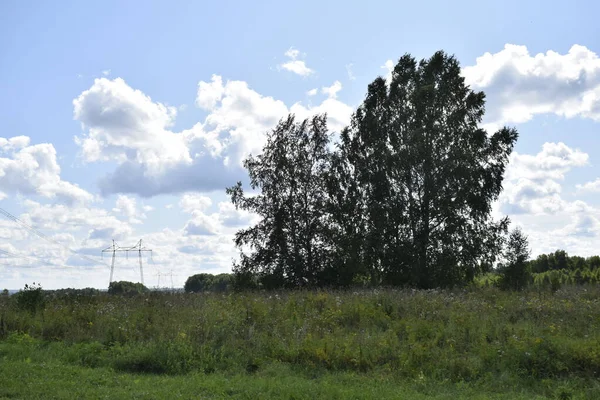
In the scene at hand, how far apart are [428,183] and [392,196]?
2447mm

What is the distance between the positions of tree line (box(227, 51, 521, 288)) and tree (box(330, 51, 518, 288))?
6 centimetres

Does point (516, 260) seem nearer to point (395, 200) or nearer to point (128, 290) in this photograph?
point (395, 200)

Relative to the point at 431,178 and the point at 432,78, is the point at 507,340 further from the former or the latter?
the point at 432,78

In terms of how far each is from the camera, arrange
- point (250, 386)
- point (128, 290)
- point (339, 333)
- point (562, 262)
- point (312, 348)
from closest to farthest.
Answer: point (250, 386) < point (312, 348) < point (339, 333) < point (128, 290) < point (562, 262)

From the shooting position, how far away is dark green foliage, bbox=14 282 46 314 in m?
19.3

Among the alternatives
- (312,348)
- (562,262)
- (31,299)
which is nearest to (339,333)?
(312,348)

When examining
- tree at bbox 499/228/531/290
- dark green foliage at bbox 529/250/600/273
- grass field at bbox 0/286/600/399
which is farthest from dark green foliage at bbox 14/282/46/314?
dark green foliage at bbox 529/250/600/273

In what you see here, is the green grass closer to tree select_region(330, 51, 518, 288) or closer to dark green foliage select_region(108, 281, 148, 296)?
dark green foliage select_region(108, 281, 148, 296)

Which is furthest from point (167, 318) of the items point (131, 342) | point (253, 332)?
point (253, 332)

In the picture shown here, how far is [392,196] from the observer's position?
3406cm

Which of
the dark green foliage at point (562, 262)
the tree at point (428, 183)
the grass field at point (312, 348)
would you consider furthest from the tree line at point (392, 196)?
the dark green foliage at point (562, 262)

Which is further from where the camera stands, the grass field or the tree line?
the tree line

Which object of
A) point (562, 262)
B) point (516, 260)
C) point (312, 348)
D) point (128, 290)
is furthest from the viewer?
point (562, 262)

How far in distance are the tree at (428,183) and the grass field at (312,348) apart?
13.5 meters
